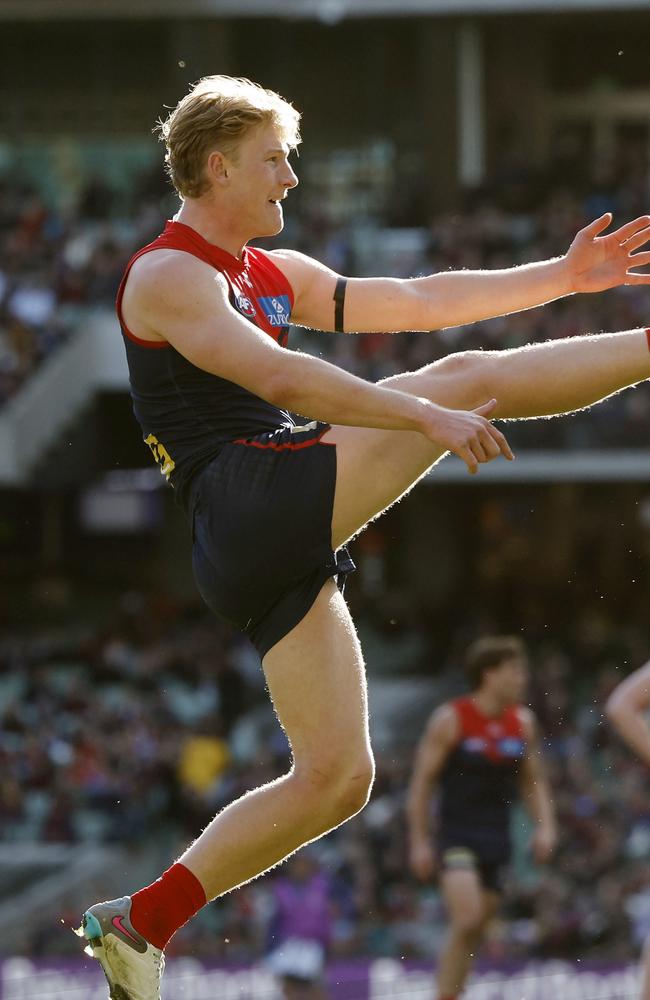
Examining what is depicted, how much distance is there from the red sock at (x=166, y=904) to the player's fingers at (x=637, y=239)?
2.09 metres

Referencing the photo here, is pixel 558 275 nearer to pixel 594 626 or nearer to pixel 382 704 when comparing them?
pixel 382 704

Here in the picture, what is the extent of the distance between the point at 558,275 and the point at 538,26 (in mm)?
18473

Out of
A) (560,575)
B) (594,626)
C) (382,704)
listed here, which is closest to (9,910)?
(382,704)

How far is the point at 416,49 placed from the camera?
74.4 ft

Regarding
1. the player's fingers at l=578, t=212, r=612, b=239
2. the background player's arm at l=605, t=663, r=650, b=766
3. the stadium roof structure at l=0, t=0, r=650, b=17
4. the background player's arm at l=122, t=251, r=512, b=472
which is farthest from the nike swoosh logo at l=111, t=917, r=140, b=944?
the stadium roof structure at l=0, t=0, r=650, b=17

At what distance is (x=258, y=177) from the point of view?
4.52 m

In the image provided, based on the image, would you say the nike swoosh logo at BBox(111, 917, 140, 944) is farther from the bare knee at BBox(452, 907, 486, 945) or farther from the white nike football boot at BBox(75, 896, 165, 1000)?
the bare knee at BBox(452, 907, 486, 945)

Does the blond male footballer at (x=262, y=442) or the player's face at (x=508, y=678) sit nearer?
the blond male footballer at (x=262, y=442)

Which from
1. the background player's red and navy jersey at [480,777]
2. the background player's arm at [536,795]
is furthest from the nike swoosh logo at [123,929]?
the background player's arm at [536,795]

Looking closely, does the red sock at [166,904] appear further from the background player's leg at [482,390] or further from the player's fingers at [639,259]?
the player's fingers at [639,259]

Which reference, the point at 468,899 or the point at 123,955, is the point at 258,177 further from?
the point at 468,899

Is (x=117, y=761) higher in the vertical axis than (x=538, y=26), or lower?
lower

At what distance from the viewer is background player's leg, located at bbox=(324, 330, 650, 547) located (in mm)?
4340

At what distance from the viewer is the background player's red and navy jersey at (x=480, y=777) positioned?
8836 millimetres
